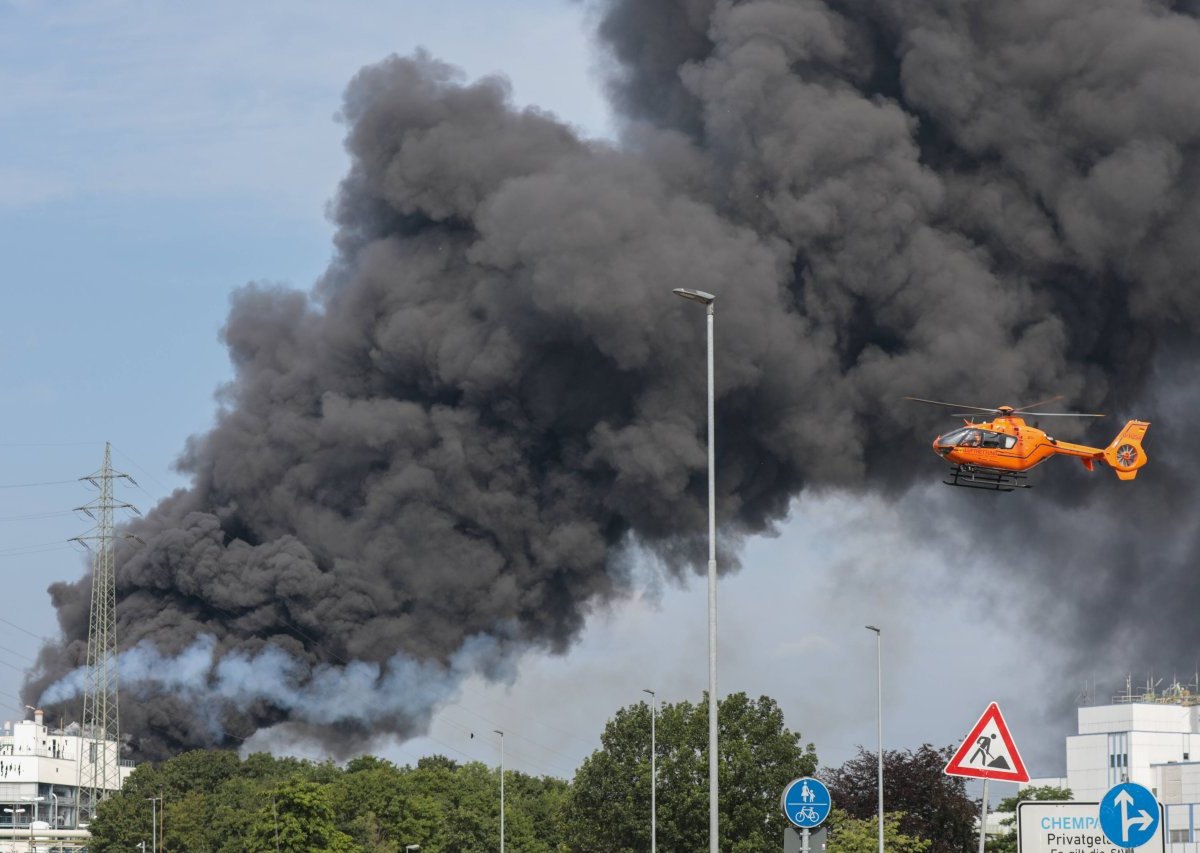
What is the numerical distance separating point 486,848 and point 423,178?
50.0 m

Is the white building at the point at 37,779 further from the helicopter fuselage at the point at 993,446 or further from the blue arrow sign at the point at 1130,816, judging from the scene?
the blue arrow sign at the point at 1130,816

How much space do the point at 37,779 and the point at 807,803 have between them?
171848 millimetres

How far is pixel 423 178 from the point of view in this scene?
103312 millimetres

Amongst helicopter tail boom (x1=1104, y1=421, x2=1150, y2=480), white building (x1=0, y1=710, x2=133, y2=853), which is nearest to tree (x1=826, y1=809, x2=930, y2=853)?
helicopter tail boom (x1=1104, y1=421, x2=1150, y2=480)

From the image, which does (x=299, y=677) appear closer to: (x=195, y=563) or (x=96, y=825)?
(x=195, y=563)

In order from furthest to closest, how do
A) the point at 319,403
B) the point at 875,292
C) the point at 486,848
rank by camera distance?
1. the point at 486,848
2. the point at 319,403
3. the point at 875,292

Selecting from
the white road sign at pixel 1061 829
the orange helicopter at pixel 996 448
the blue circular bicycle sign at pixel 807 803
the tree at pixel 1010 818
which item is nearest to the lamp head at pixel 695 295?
the blue circular bicycle sign at pixel 807 803

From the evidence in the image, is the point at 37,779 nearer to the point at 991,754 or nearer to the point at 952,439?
the point at 952,439

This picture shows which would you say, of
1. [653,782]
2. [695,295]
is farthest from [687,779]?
[695,295]

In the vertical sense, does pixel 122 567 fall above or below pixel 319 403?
below

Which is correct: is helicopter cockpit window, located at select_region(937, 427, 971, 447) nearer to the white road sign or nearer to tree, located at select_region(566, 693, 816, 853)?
tree, located at select_region(566, 693, 816, 853)

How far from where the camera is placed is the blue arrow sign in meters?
20.1

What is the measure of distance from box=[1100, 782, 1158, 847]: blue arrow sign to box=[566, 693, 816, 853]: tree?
194 ft

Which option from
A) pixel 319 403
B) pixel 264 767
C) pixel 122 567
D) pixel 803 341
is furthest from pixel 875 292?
pixel 264 767
